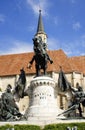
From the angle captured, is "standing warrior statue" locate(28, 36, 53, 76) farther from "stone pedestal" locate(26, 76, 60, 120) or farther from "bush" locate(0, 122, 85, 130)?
"bush" locate(0, 122, 85, 130)

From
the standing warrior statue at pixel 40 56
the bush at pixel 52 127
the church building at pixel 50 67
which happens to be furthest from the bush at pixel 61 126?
the church building at pixel 50 67

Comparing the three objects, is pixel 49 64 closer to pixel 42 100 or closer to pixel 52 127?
pixel 42 100

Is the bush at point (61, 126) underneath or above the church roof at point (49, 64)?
underneath

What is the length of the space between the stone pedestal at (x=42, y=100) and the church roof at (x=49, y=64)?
89.3 feet

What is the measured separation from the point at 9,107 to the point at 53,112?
2292mm

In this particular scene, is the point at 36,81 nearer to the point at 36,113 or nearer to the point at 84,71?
the point at 36,113

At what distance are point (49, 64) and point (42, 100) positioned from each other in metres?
29.7

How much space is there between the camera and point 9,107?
16.5 m

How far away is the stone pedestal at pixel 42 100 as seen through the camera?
16.0 m

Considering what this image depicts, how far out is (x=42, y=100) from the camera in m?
16.4

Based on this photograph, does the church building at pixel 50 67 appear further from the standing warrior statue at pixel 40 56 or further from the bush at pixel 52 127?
the bush at pixel 52 127

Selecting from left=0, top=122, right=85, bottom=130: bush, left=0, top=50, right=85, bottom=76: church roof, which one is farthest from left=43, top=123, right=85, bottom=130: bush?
left=0, top=50, right=85, bottom=76: church roof

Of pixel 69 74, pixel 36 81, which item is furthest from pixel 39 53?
pixel 69 74

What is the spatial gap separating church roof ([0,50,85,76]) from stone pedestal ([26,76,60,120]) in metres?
27.2
